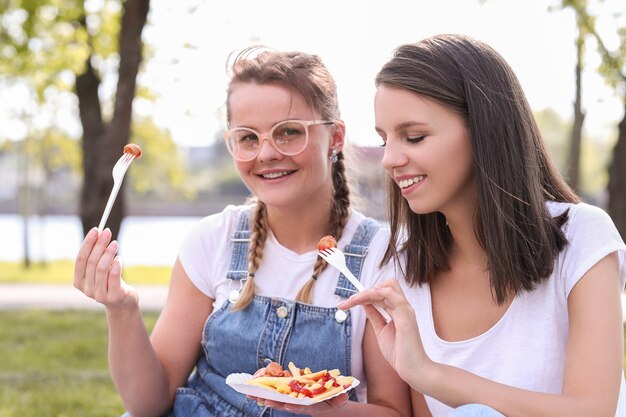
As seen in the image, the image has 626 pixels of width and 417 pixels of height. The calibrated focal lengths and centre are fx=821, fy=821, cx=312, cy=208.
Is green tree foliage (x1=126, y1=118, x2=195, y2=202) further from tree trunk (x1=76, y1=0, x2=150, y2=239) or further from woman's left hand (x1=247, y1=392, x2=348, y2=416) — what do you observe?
woman's left hand (x1=247, y1=392, x2=348, y2=416)

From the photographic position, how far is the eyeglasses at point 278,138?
236 centimetres

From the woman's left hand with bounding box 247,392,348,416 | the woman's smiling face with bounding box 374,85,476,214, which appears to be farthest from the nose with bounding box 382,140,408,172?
the woman's left hand with bounding box 247,392,348,416

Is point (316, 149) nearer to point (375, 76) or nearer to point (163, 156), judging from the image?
point (375, 76)

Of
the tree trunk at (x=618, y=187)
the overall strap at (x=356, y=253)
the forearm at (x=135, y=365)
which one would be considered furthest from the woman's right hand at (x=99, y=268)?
the tree trunk at (x=618, y=187)

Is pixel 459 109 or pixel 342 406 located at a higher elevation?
pixel 459 109

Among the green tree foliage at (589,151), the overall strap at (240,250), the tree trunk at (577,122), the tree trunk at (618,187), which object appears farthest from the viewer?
the green tree foliage at (589,151)

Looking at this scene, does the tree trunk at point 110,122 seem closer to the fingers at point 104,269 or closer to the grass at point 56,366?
the grass at point 56,366

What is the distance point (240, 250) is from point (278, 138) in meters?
0.40

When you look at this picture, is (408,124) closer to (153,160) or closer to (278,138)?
(278,138)

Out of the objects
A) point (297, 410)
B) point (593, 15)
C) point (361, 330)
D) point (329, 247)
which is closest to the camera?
point (297, 410)

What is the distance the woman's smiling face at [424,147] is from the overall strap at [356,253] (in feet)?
1.31

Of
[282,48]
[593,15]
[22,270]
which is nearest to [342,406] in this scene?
[282,48]

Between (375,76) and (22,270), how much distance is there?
14230 mm

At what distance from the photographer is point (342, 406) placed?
2139mm
